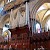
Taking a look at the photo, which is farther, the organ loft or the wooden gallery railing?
the organ loft

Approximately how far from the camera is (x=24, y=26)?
15242 mm

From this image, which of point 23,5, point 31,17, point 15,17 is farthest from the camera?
point 15,17

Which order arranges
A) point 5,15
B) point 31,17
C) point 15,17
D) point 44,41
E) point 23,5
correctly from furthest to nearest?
point 5,15 < point 15,17 < point 23,5 < point 31,17 < point 44,41

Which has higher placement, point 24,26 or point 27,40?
point 24,26

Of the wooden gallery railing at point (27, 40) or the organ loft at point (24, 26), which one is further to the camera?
the organ loft at point (24, 26)

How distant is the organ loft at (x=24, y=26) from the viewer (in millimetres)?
12891

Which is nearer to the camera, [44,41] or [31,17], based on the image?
[44,41]

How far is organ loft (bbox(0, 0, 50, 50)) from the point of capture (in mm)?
12891

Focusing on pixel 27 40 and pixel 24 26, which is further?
pixel 24 26

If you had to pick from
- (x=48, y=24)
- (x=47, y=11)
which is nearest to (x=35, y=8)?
(x=47, y=11)

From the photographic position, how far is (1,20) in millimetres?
20094

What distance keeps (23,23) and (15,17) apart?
244 cm

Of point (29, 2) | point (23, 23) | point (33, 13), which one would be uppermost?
point (29, 2)

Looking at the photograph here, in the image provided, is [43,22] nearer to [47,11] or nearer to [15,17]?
[47,11]
